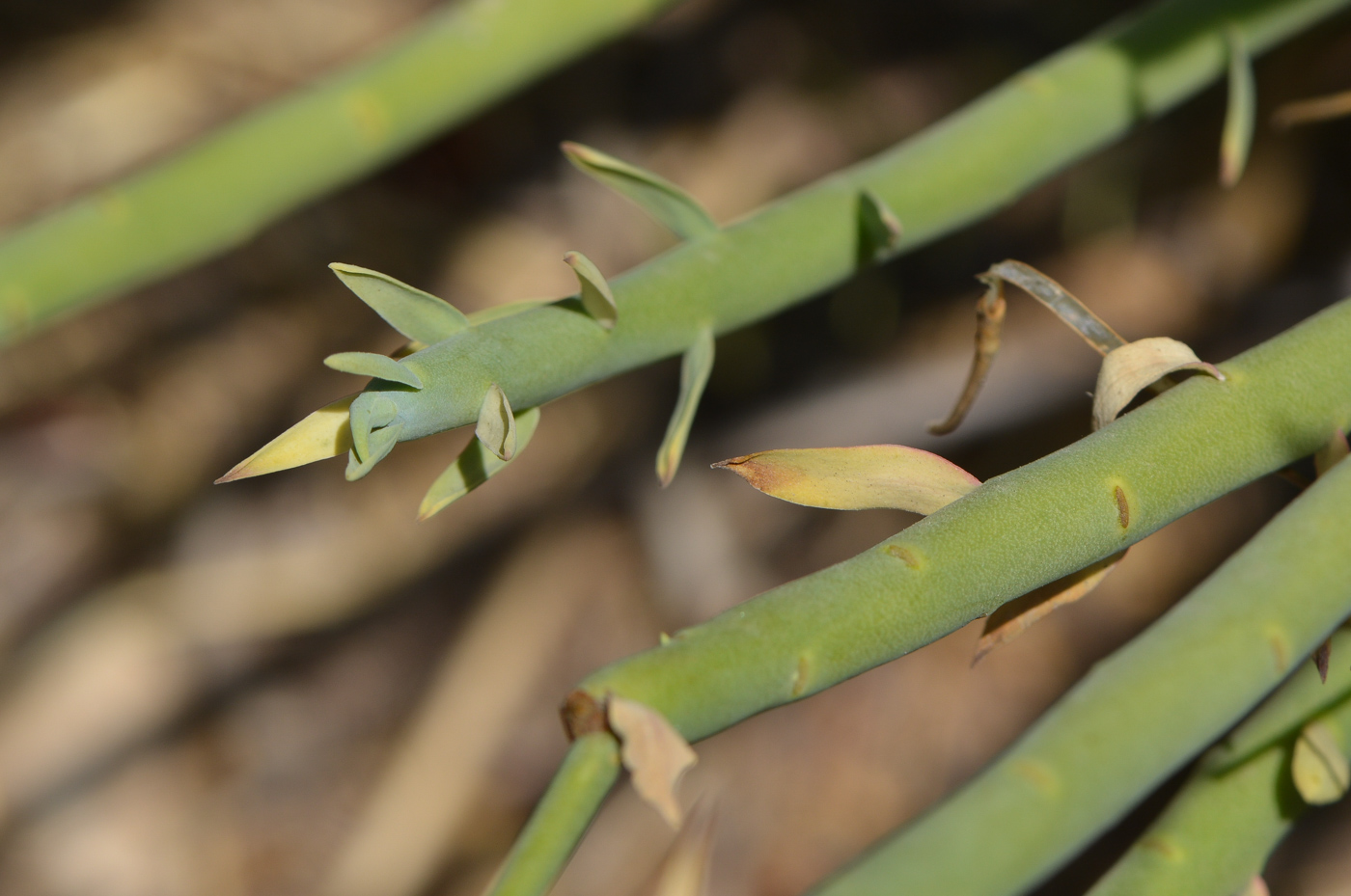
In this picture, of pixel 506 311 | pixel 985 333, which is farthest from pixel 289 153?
pixel 985 333

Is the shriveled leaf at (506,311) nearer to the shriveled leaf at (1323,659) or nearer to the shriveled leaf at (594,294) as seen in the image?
the shriveled leaf at (594,294)

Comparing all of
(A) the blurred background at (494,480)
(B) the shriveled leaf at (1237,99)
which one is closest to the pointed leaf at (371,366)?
(B) the shriveled leaf at (1237,99)

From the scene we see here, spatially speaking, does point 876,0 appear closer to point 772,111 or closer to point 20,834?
point 772,111

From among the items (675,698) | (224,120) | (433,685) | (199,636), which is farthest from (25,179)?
(675,698)

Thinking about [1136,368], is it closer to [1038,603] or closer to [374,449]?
[1038,603]

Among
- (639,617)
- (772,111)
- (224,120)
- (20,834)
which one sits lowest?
(639,617)

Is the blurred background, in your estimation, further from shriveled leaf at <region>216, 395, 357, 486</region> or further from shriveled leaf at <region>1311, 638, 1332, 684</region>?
shriveled leaf at <region>216, 395, 357, 486</region>
